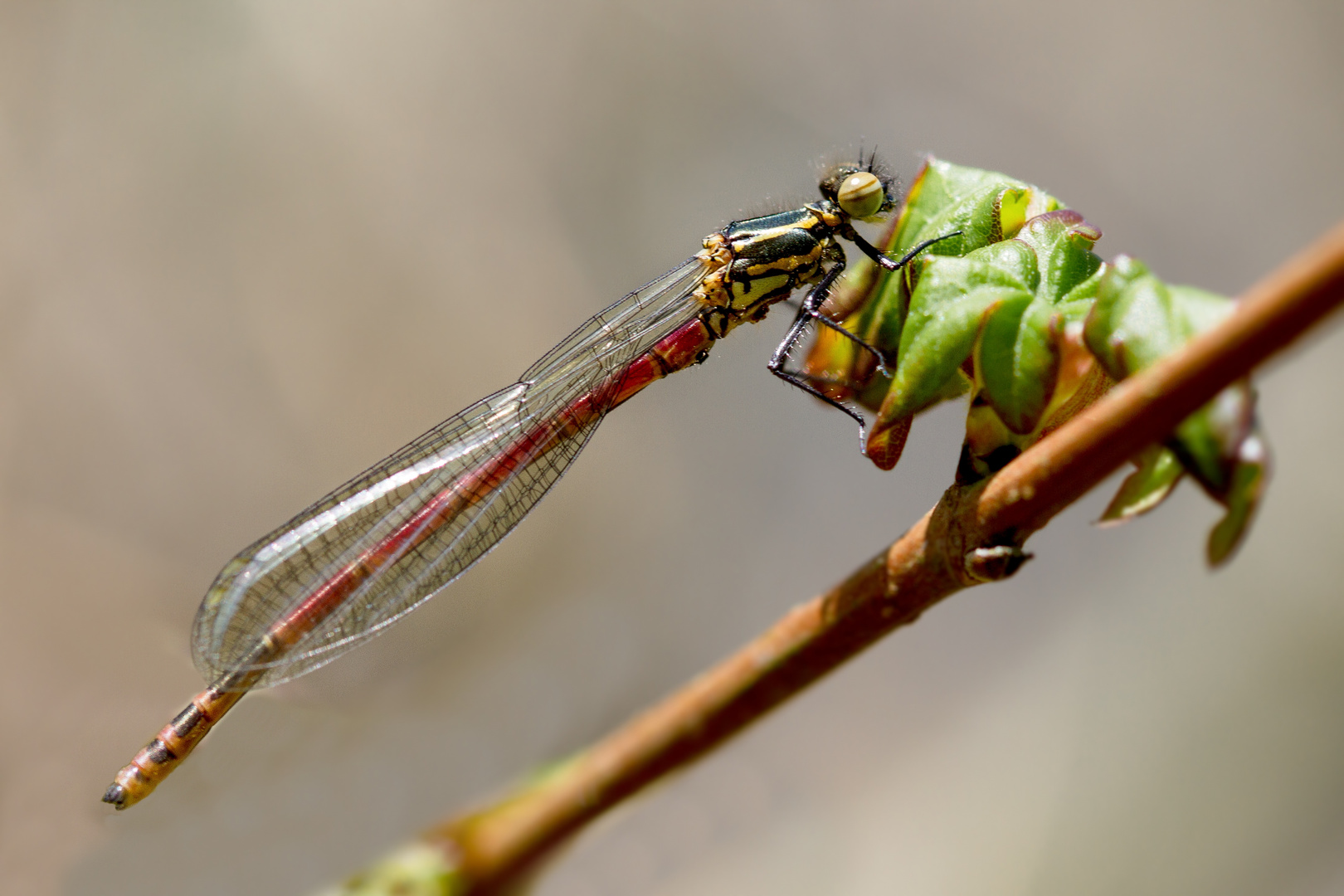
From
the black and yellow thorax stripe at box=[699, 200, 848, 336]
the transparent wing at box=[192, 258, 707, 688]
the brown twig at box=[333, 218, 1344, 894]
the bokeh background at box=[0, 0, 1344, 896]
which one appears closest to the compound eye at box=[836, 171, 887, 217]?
the black and yellow thorax stripe at box=[699, 200, 848, 336]

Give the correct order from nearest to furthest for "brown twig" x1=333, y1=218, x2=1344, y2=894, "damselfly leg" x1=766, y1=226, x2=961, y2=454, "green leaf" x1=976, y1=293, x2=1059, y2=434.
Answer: "brown twig" x1=333, y1=218, x2=1344, y2=894 → "green leaf" x1=976, y1=293, x2=1059, y2=434 → "damselfly leg" x1=766, y1=226, x2=961, y2=454

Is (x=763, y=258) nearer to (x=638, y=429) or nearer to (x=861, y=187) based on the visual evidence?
(x=861, y=187)

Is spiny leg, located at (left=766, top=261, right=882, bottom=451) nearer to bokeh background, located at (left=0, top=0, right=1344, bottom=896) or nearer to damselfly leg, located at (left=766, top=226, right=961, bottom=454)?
damselfly leg, located at (left=766, top=226, right=961, bottom=454)

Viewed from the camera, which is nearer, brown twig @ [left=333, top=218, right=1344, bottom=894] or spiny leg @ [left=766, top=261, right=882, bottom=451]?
brown twig @ [left=333, top=218, right=1344, bottom=894]

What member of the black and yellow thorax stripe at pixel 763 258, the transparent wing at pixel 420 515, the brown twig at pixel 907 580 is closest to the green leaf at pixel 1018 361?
the brown twig at pixel 907 580

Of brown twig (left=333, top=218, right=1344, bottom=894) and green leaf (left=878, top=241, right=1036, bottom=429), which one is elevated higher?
green leaf (left=878, top=241, right=1036, bottom=429)

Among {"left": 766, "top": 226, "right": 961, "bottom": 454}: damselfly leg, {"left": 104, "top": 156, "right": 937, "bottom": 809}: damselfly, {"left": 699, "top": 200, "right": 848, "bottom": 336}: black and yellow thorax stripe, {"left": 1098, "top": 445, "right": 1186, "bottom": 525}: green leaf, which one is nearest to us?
{"left": 1098, "top": 445, "right": 1186, "bottom": 525}: green leaf

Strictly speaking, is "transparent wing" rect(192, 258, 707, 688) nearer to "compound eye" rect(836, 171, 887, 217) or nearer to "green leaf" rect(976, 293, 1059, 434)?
"compound eye" rect(836, 171, 887, 217)

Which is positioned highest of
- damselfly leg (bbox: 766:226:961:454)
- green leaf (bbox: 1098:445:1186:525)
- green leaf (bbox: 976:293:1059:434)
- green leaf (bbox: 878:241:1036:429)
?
damselfly leg (bbox: 766:226:961:454)
